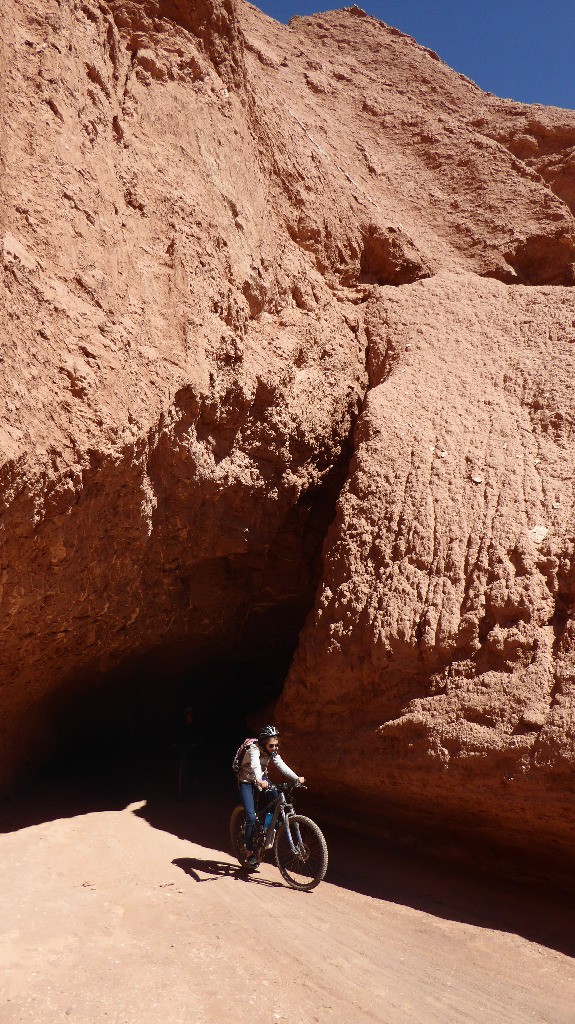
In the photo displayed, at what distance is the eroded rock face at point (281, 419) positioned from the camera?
501 centimetres

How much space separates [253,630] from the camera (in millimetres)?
8062

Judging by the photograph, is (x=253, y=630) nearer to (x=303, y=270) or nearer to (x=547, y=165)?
(x=303, y=270)

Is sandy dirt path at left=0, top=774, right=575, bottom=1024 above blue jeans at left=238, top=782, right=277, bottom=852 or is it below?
below

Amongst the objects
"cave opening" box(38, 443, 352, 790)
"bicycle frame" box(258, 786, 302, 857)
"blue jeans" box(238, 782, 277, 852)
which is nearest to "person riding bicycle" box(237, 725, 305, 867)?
"blue jeans" box(238, 782, 277, 852)

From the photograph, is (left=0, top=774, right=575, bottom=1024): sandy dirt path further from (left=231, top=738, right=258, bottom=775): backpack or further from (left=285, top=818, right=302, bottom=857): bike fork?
(left=231, top=738, right=258, bottom=775): backpack

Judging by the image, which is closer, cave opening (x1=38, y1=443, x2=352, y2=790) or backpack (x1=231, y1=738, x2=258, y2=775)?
backpack (x1=231, y1=738, x2=258, y2=775)

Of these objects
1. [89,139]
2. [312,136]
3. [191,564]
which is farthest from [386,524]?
[312,136]

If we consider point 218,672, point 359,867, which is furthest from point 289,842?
point 218,672

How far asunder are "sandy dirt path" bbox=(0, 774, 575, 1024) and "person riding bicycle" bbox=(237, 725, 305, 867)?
0.31 meters

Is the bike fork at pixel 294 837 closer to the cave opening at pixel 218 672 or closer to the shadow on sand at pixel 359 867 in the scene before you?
the shadow on sand at pixel 359 867

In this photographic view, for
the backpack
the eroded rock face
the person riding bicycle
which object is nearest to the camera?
the eroded rock face

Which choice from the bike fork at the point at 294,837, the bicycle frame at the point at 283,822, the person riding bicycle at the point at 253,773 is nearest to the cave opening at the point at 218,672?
the person riding bicycle at the point at 253,773

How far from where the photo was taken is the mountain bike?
5.08 meters

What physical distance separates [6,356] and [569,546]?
13.3ft
